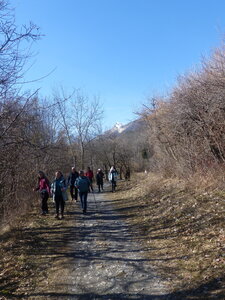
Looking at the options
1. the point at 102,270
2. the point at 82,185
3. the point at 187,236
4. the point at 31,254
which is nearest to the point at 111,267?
the point at 102,270

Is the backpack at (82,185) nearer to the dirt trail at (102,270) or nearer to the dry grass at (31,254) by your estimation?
the dry grass at (31,254)

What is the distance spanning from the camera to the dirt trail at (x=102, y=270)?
5508 mm

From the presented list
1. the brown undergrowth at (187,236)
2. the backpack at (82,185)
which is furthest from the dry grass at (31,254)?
the brown undergrowth at (187,236)

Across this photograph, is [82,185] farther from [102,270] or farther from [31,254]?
[102,270]

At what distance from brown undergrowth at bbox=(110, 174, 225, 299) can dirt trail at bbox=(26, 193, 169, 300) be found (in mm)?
356

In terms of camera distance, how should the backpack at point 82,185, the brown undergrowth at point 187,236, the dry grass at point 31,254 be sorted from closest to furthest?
the brown undergrowth at point 187,236
the dry grass at point 31,254
the backpack at point 82,185

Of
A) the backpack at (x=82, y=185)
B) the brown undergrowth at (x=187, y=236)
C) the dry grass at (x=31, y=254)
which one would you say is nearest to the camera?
the brown undergrowth at (x=187, y=236)

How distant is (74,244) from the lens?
29.1 feet

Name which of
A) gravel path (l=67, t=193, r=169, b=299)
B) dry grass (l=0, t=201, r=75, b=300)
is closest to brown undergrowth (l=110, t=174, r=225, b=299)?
gravel path (l=67, t=193, r=169, b=299)

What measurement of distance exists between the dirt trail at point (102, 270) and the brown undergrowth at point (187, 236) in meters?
0.36

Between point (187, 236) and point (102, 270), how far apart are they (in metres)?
2.66

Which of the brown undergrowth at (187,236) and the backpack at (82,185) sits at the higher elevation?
the backpack at (82,185)

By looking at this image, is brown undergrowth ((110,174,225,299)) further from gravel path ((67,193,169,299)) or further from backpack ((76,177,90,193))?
backpack ((76,177,90,193))

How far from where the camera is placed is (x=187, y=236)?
26.8ft
